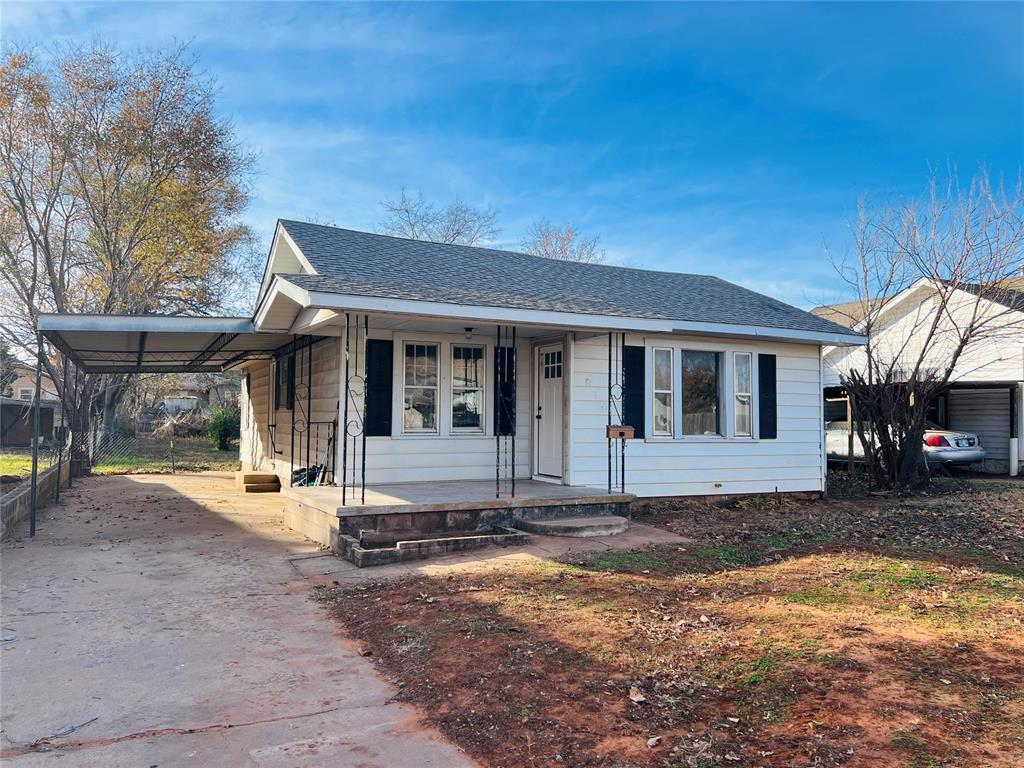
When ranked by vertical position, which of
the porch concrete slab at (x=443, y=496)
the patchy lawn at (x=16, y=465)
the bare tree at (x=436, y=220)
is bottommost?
the patchy lawn at (x=16, y=465)

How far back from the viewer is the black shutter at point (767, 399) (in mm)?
10961

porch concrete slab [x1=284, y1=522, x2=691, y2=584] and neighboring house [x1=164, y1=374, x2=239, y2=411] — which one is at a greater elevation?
neighboring house [x1=164, y1=374, x2=239, y2=411]

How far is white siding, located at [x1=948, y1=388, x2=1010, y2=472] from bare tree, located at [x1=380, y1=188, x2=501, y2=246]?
19.5m

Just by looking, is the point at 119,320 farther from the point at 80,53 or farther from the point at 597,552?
the point at 80,53

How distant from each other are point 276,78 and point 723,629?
11373 millimetres

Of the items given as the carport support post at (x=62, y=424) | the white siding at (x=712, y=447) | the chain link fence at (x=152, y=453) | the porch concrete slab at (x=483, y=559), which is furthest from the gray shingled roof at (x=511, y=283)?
the chain link fence at (x=152, y=453)

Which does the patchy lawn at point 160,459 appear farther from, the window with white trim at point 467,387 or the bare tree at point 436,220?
the bare tree at point 436,220

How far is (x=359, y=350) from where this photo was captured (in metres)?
9.21

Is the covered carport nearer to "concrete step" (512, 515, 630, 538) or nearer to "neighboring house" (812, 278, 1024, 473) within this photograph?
"concrete step" (512, 515, 630, 538)

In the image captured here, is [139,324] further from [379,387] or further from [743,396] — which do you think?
[743,396]

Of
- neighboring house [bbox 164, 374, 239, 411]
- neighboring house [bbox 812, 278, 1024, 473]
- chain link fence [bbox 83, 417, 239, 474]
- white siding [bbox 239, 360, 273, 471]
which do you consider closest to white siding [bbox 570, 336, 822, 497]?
neighboring house [bbox 812, 278, 1024, 473]

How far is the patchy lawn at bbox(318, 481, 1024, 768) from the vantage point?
2938 millimetres

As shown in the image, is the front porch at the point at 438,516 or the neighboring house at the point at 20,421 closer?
the front porch at the point at 438,516

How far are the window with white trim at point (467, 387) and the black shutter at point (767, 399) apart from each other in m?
4.50
